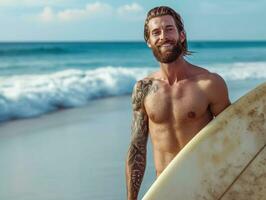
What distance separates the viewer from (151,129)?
3.10 metres

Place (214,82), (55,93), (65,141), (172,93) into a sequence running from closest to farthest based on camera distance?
1. (214,82)
2. (172,93)
3. (65,141)
4. (55,93)

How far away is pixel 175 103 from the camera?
2.99 meters

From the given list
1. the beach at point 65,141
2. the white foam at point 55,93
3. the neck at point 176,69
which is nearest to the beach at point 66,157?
the beach at point 65,141

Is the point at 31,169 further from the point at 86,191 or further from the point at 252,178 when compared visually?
the point at 252,178

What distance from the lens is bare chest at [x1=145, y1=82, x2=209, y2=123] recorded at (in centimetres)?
295

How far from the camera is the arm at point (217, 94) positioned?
2904mm

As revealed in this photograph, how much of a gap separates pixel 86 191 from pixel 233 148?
10.1 feet

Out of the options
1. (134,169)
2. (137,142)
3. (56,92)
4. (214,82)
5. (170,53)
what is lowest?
(56,92)

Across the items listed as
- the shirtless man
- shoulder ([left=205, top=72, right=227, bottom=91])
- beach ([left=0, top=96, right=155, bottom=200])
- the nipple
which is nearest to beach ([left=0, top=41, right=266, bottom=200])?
beach ([left=0, top=96, right=155, bottom=200])

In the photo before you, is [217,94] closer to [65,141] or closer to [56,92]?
[65,141]

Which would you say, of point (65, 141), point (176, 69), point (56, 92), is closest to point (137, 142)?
point (176, 69)

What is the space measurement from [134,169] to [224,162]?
44 cm

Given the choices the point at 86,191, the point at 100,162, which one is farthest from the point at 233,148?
the point at 100,162

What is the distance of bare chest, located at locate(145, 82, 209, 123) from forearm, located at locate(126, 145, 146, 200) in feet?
0.65
